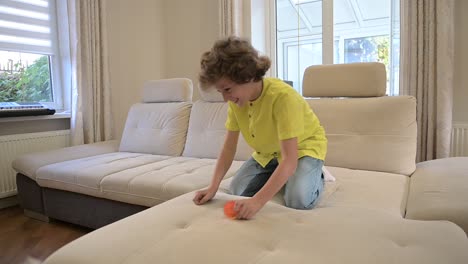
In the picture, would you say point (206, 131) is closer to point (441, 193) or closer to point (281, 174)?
point (281, 174)

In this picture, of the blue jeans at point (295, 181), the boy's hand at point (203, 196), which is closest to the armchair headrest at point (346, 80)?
the blue jeans at point (295, 181)

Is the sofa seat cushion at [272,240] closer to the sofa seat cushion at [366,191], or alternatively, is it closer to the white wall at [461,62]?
the sofa seat cushion at [366,191]

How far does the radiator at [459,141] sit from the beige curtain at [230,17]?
2097mm

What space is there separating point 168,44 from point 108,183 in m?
2.65

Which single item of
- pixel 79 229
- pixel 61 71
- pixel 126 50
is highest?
pixel 126 50

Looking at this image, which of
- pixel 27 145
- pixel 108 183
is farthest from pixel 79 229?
pixel 27 145

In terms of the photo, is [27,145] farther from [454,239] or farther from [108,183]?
[454,239]

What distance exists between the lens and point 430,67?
8.34ft

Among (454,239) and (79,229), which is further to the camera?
(79,229)

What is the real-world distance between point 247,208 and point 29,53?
289 centimetres

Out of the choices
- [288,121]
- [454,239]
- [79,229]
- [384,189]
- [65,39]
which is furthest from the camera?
[65,39]

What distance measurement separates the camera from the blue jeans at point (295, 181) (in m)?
1.27

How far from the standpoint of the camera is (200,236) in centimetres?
89

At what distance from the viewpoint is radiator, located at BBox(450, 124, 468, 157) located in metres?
2.60
